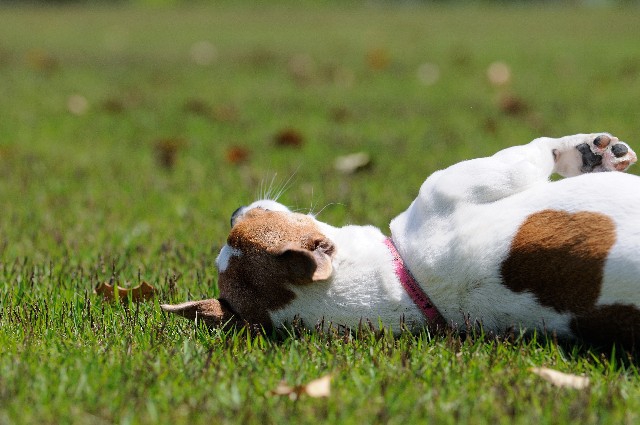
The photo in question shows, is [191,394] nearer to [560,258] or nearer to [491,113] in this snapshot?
[560,258]

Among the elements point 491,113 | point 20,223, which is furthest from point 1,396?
point 491,113

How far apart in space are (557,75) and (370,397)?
7687 millimetres

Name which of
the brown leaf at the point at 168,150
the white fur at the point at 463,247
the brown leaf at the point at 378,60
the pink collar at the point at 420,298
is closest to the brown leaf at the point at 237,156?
the brown leaf at the point at 168,150

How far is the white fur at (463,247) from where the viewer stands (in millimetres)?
2809

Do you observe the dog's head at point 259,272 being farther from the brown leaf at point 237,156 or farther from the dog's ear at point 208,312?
the brown leaf at point 237,156

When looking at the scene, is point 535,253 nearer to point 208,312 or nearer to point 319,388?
point 319,388

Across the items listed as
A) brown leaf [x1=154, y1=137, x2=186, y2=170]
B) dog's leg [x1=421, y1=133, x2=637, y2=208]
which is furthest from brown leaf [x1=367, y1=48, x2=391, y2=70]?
dog's leg [x1=421, y1=133, x2=637, y2=208]

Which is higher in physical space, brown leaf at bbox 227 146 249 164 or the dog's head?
the dog's head

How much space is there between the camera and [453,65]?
9945 millimetres

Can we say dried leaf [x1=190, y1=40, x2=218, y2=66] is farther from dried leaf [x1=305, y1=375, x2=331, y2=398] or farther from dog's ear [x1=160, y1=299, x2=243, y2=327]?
dried leaf [x1=305, y1=375, x2=331, y2=398]

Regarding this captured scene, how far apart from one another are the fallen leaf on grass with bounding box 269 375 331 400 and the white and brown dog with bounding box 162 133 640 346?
51 cm

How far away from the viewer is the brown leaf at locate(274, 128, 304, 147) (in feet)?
21.0

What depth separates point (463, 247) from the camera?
291 centimetres

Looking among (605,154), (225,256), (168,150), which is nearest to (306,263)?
(225,256)
